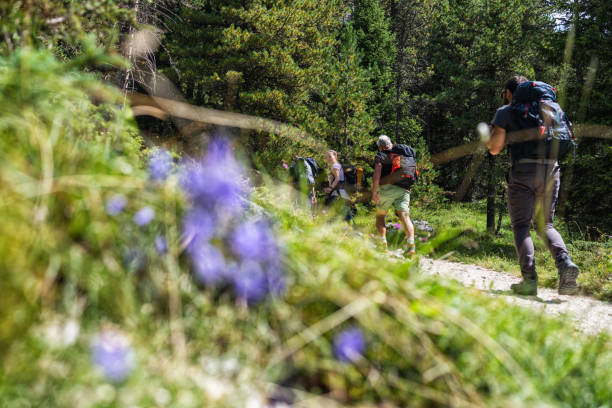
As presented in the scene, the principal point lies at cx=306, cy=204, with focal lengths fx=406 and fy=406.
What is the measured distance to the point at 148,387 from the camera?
0.73m

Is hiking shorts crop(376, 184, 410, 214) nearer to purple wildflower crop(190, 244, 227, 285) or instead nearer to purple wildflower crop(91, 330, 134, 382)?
purple wildflower crop(190, 244, 227, 285)

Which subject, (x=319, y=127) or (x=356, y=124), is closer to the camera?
(x=319, y=127)

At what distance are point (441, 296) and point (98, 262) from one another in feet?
2.89

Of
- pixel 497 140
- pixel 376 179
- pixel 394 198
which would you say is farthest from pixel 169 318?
pixel 376 179

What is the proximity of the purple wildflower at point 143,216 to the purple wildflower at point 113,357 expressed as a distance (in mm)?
268

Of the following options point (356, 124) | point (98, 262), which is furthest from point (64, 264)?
point (356, 124)

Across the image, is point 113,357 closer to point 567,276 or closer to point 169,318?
point 169,318

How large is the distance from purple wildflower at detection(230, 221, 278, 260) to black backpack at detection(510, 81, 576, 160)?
344cm

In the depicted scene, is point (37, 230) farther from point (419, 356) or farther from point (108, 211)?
point (419, 356)

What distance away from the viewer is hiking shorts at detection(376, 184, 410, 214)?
6375 mm

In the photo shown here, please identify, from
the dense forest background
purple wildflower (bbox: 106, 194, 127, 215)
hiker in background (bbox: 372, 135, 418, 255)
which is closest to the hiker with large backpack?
hiker in background (bbox: 372, 135, 418, 255)

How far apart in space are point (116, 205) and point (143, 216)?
0.06 metres

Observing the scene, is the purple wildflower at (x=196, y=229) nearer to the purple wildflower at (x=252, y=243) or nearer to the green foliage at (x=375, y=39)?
the purple wildflower at (x=252, y=243)

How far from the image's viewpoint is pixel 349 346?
899 millimetres
